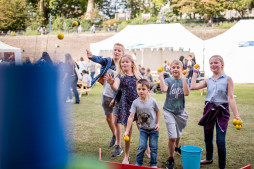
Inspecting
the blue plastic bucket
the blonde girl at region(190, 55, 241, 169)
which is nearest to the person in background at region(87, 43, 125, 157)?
the blue plastic bucket

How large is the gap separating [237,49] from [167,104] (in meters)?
15.2

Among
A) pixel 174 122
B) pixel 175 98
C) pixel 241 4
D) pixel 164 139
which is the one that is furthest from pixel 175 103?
pixel 241 4

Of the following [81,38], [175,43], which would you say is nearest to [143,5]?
[81,38]

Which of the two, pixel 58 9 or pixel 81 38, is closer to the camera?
pixel 81 38

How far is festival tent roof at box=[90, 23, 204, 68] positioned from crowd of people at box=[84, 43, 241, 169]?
44.5 ft

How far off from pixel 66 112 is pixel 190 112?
819 cm

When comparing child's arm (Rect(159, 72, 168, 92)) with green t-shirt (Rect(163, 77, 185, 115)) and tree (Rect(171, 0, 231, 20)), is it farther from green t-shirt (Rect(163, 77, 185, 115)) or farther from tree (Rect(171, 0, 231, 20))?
tree (Rect(171, 0, 231, 20))

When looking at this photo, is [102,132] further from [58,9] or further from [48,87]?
[58,9]

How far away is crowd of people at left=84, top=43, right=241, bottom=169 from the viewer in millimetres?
3949

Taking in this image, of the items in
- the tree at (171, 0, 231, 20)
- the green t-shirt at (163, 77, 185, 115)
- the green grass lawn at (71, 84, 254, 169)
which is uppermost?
the tree at (171, 0, 231, 20)

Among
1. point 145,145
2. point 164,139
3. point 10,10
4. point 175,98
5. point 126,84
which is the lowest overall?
point 164,139

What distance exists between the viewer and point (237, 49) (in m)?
17.7

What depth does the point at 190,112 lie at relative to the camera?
8.99 m

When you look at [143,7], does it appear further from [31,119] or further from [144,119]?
[31,119]
